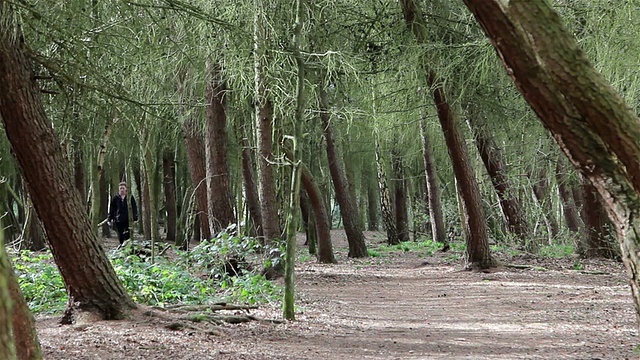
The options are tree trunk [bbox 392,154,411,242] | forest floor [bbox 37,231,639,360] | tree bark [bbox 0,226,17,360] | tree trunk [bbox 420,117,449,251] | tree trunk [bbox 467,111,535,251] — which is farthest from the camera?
tree trunk [bbox 392,154,411,242]

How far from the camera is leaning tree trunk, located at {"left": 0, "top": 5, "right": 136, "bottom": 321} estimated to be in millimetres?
5797

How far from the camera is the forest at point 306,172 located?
3881 millimetres

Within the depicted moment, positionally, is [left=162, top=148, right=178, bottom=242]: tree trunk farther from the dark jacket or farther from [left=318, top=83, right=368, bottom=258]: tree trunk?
[left=318, top=83, right=368, bottom=258]: tree trunk

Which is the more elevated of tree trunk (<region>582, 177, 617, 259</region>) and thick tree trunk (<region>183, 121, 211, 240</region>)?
thick tree trunk (<region>183, 121, 211, 240</region>)

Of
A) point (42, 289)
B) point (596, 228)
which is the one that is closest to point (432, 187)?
point (596, 228)

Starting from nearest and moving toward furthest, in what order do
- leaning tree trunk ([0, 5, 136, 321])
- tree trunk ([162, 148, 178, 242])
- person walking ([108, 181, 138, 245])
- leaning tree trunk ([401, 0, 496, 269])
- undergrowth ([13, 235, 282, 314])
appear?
leaning tree trunk ([0, 5, 136, 321])
undergrowth ([13, 235, 282, 314])
leaning tree trunk ([401, 0, 496, 269])
person walking ([108, 181, 138, 245])
tree trunk ([162, 148, 178, 242])

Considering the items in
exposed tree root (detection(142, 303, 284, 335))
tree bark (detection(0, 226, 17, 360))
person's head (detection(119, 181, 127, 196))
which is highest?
person's head (detection(119, 181, 127, 196))

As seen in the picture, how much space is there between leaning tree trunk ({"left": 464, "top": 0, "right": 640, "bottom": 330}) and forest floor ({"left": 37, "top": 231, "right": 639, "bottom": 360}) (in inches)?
82.8

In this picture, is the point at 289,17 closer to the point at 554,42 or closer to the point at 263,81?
the point at 263,81

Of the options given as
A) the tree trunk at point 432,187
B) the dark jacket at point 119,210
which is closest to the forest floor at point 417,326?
the dark jacket at point 119,210

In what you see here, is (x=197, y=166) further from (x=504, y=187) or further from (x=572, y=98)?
(x=572, y=98)

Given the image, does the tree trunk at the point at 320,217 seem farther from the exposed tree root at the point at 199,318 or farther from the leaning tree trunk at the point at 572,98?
the leaning tree trunk at the point at 572,98

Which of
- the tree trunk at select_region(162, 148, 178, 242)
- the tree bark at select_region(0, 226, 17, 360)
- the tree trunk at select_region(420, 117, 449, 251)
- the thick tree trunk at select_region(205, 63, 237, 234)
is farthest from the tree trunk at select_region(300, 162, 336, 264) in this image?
the tree bark at select_region(0, 226, 17, 360)

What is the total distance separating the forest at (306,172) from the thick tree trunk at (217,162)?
0.03 metres
